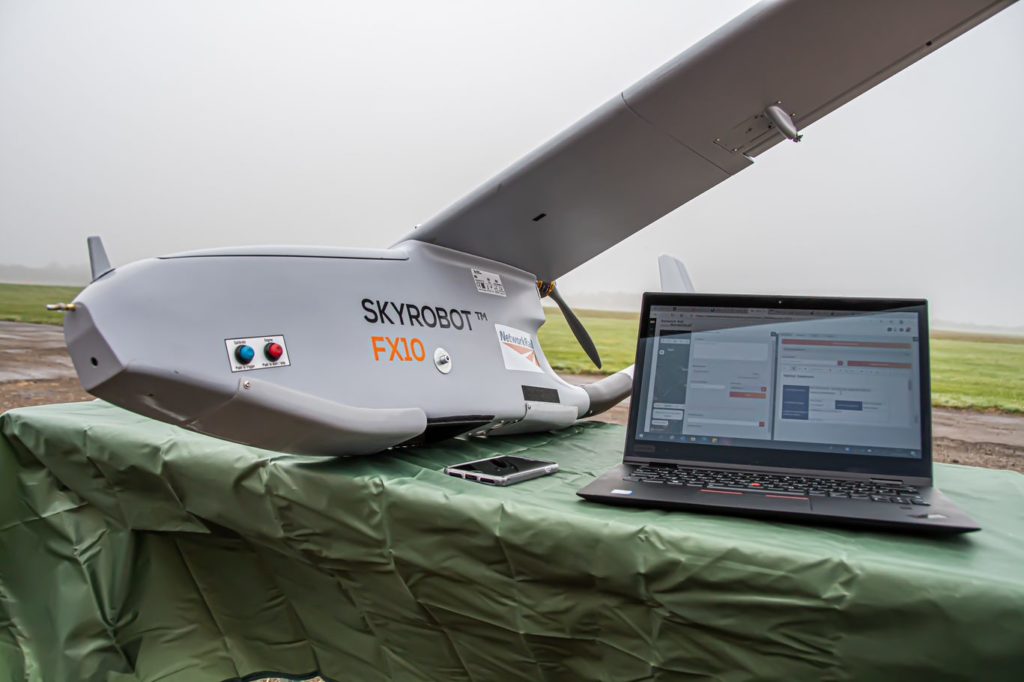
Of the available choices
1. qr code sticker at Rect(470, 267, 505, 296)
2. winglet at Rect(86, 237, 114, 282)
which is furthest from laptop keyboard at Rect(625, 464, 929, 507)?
winglet at Rect(86, 237, 114, 282)

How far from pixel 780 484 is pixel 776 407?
3.5 inches

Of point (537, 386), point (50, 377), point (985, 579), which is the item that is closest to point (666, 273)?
point (537, 386)

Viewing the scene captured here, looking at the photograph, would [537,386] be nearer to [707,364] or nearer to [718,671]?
[707,364]

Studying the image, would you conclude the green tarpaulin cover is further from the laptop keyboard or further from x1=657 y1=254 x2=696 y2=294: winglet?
x1=657 y1=254 x2=696 y2=294: winglet

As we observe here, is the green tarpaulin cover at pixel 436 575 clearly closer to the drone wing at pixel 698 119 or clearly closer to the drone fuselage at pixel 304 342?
the drone fuselage at pixel 304 342

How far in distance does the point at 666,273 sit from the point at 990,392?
0.61 meters

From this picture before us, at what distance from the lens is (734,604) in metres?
0.43

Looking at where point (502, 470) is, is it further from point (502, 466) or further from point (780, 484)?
point (780, 484)

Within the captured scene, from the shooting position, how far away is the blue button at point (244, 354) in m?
0.53

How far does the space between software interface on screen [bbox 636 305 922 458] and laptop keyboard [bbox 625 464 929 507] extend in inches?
1.3

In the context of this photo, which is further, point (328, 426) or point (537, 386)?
point (537, 386)

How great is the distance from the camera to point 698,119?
0.71 m

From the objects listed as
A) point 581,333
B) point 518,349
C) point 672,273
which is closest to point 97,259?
point 518,349

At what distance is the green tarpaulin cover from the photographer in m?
0.40
